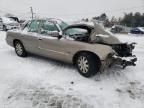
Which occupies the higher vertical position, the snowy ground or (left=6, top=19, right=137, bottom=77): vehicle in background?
(left=6, top=19, right=137, bottom=77): vehicle in background

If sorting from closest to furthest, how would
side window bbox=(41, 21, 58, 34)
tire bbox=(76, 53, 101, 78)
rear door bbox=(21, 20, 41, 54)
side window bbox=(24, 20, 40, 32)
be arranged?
tire bbox=(76, 53, 101, 78)
side window bbox=(41, 21, 58, 34)
rear door bbox=(21, 20, 41, 54)
side window bbox=(24, 20, 40, 32)

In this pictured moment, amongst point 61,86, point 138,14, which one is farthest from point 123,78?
point 138,14

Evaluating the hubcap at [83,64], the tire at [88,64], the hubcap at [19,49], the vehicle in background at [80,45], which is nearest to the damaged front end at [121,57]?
the vehicle in background at [80,45]

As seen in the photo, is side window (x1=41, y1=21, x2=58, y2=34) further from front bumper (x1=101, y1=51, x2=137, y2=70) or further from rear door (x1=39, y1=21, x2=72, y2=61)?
front bumper (x1=101, y1=51, x2=137, y2=70)

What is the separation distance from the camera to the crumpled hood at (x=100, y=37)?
209 inches

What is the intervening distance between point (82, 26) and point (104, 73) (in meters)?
1.58

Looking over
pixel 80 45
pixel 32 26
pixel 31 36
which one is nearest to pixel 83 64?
pixel 80 45

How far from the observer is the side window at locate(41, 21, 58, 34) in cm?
616

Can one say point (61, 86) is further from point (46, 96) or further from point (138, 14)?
point (138, 14)

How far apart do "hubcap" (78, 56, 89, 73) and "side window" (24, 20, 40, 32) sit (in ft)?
7.37

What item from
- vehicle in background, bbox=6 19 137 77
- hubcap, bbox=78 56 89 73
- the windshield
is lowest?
hubcap, bbox=78 56 89 73

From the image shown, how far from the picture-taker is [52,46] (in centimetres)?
601

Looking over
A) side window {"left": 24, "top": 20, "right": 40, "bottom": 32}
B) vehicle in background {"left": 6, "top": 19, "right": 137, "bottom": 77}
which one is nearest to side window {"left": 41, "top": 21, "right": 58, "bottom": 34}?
vehicle in background {"left": 6, "top": 19, "right": 137, "bottom": 77}

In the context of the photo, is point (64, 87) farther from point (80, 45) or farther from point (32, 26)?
point (32, 26)
